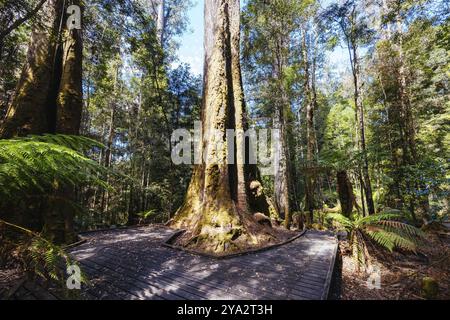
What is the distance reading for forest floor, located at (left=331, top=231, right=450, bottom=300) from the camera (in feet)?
11.3

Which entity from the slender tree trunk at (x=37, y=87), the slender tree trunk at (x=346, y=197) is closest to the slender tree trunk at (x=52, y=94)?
the slender tree trunk at (x=37, y=87)

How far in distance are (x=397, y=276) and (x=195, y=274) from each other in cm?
370

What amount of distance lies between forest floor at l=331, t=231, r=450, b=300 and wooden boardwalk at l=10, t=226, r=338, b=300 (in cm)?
33

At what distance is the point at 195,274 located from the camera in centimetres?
383

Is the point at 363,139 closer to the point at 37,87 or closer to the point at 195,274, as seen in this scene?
the point at 195,274

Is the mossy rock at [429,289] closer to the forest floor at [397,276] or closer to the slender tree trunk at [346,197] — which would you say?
the forest floor at [397,276]

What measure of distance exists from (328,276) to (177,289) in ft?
7.70

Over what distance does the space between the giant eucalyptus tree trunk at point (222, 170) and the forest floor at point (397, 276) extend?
2139mm

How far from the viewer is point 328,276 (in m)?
3.58

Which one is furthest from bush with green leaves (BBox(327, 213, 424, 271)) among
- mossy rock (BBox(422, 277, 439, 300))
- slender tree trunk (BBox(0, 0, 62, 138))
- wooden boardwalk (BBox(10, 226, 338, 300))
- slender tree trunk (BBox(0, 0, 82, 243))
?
slender tree trunk (BBox(0, 0, 62, 138))

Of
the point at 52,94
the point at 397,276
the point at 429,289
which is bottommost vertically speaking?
the point at 397,276

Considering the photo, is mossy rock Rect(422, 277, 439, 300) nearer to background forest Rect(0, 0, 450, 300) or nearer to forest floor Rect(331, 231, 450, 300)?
forest floor Rect(331, 231, 450, 300)

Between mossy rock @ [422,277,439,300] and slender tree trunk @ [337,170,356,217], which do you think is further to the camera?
slender tree trunk @ [337,170,356,217]

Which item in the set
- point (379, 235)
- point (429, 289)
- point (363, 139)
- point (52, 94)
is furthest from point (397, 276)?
point (52, 94)
